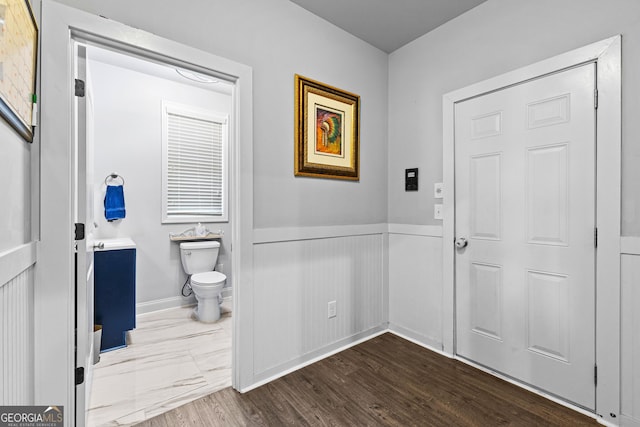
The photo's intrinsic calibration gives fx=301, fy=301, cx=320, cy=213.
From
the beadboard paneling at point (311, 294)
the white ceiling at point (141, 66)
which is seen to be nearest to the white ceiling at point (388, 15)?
the white ceiling at point (141, 66)

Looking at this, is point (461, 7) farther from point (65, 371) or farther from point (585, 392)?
point (65, 371)

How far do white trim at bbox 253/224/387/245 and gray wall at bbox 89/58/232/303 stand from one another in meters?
1.94

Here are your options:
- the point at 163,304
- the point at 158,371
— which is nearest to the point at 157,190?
the point at 163,304

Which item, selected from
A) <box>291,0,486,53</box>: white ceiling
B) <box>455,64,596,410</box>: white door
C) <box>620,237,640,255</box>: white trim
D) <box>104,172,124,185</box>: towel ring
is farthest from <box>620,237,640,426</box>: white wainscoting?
<box>104,172,124,185</box>: towel ring

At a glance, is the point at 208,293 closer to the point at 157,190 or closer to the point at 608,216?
the point at 157,190

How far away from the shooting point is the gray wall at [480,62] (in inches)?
61.7

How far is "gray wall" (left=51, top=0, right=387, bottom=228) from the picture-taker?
5.53 feet

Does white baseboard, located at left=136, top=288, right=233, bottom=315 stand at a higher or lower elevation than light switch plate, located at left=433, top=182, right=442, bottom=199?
lower

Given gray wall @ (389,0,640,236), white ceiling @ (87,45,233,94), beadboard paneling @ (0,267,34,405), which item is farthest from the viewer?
white ceiling @ (87,45,233,94)

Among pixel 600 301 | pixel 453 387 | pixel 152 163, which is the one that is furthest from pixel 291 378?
pixel 152 163

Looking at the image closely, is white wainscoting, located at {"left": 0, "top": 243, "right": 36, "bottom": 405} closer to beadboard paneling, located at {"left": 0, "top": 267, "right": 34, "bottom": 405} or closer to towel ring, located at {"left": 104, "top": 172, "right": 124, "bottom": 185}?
beadboard paneling, located at {"left": 0, "top": 267, "right": 34, "bottom": 405}

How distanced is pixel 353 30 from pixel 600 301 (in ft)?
8.22

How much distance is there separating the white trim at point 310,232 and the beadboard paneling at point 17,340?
1.09m

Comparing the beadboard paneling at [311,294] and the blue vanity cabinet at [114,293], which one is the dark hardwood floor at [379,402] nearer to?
the beadboard paneling at [311,294]
